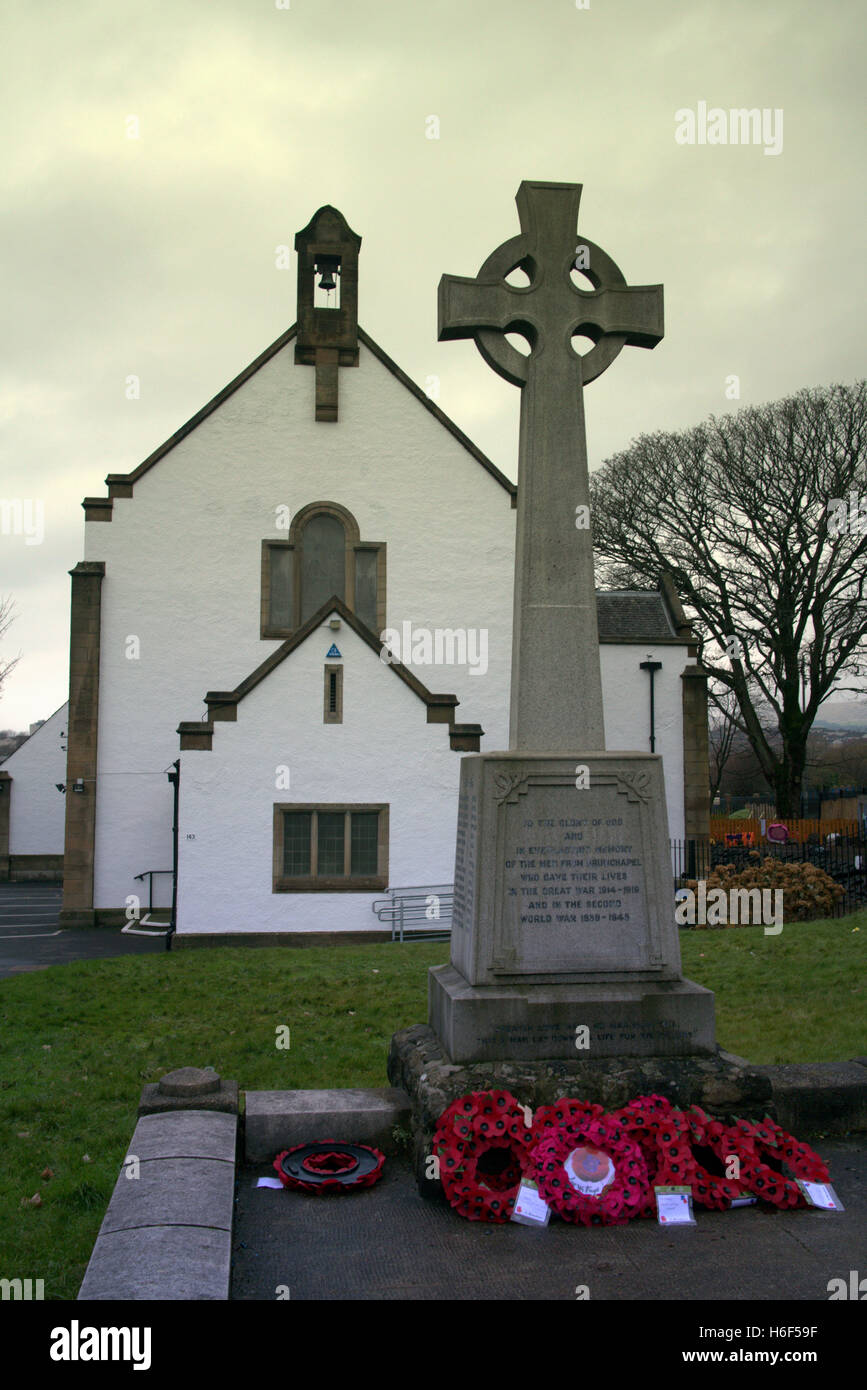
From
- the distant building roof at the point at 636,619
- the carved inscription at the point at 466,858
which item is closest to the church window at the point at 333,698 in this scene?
the distant building roof at the point at 636,619

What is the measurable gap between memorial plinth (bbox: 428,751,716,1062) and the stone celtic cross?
41cm

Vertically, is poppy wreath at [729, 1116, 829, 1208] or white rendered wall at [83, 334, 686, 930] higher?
white rendered wall at [83, 334, 686, 930]

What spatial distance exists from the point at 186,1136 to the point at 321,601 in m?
18.0

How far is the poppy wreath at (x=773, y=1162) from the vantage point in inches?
215

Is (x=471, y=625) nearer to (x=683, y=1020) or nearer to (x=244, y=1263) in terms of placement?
(x=683, y=1020)

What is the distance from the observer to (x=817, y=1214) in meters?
5.36

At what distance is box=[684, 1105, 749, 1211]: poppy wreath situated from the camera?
17.8ft

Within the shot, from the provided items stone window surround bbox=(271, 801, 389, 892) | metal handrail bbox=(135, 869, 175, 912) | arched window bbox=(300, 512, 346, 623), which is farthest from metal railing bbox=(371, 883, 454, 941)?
arched window bbox=(300, 512, 346, 623)

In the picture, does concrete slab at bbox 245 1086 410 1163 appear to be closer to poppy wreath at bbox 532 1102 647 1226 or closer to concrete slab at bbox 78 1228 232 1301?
poppy wreath at bbox 532 1102 647 1226

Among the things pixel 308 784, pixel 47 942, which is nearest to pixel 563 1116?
pixel 308 784

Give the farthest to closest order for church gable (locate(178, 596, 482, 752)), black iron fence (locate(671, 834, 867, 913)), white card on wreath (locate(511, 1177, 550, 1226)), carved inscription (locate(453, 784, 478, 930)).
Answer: black iron fence (locate(671, 834, 867, 913)) < church gable (locate(178, 596, 482, 752)) < carved inscription (locate(453, 784, 478, 930)) < white card on wreath (locate(511, 1177, 550, 1226))

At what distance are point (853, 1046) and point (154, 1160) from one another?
5.90 meters

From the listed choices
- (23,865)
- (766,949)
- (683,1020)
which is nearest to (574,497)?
(683,1020)
